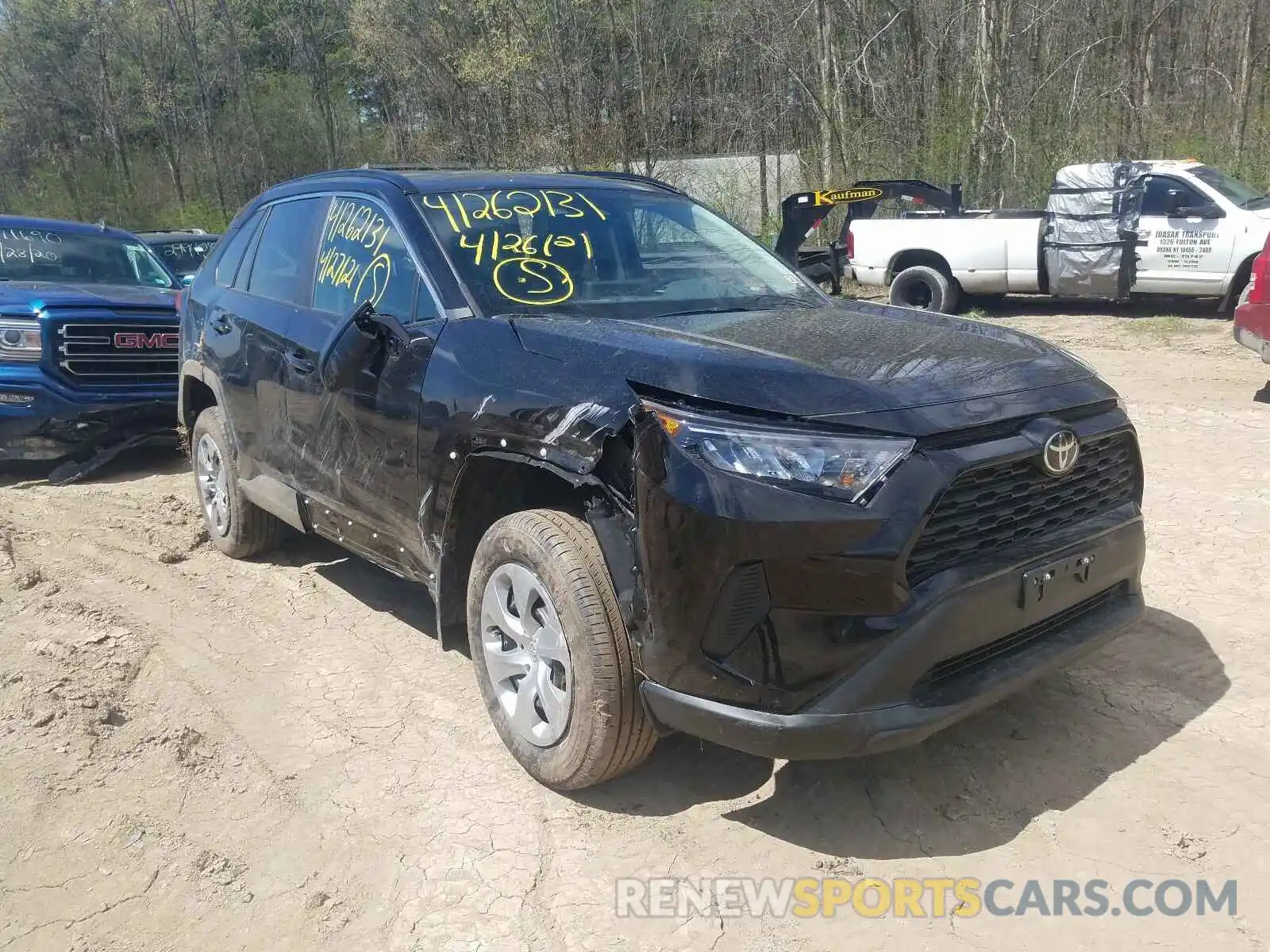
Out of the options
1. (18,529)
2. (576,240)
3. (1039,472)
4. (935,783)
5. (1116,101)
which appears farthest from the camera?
(1116,101)

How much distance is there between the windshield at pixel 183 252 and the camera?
1448 centimetres

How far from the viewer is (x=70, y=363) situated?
7758 mm

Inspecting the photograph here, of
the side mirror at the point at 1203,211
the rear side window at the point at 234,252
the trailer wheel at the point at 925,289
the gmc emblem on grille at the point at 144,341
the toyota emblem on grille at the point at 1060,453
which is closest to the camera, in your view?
the toyota emblem on grille at the point at 1060,453

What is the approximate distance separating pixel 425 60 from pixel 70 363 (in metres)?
21.4

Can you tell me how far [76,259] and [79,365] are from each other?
1.88 m

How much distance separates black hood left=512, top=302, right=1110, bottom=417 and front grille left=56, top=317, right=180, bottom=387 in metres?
5.50

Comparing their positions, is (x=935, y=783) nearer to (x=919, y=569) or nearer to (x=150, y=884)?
(x=919, y=569)

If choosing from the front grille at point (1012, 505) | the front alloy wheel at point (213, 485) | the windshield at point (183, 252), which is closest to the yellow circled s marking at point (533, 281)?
the front grille at point (1012, 505)

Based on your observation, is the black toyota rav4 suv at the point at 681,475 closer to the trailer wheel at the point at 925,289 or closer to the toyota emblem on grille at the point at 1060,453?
the toyota emblem on grille at the point at 1060,453

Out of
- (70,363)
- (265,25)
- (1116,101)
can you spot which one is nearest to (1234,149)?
(1116,101)

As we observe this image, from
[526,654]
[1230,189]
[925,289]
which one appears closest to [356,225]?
[526,654]

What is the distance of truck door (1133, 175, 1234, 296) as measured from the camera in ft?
41.1

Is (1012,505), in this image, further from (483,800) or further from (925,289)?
(925,289)

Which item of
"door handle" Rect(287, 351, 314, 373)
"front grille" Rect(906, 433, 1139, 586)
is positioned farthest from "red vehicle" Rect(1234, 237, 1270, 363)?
"door handle" Rect(287, 351, 314, 373)
